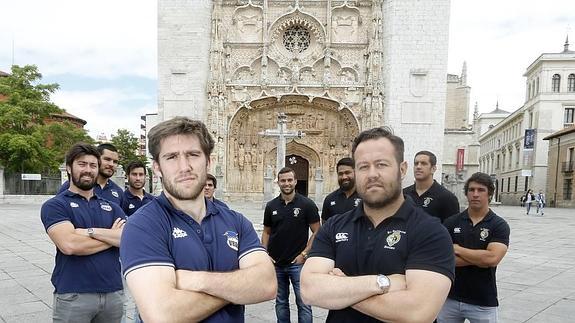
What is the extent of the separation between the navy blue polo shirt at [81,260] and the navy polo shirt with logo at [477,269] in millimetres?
2816

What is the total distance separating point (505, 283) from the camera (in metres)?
6.21

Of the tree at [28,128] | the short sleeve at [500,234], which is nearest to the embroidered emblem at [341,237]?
the short sleeve at [500,234]

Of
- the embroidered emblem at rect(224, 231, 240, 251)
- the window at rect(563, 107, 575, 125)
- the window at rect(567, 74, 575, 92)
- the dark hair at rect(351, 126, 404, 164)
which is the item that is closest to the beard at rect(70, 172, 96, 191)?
the embroidered emblem at rect(224, 231, 240, 251)

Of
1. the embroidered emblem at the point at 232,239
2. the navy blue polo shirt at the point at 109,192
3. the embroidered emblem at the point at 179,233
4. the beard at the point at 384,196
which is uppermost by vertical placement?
the beard at the point at 384,196

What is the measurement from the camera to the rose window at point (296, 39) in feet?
83.5

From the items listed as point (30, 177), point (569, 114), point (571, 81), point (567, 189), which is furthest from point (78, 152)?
point (571, 81)

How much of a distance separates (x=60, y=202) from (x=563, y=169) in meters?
42.8

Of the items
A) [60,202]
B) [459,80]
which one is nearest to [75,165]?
[60,202]

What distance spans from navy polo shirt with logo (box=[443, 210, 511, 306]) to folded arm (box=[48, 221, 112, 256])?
9.60ft

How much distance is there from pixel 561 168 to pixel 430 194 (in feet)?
132

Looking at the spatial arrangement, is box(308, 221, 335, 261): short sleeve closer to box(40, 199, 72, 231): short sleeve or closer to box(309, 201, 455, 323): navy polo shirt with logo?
box(309, 201, 455, 323): navy polo shirt with logo

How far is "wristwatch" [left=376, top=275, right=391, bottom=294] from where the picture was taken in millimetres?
1832

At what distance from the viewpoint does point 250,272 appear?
1912 mm

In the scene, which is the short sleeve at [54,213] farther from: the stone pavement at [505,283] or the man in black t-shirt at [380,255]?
the stone pavement at [505,283]
